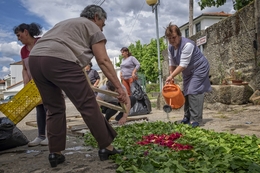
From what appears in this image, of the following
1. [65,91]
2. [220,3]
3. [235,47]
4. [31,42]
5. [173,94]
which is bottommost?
[173,94]

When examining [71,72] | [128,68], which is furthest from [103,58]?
[128,68]

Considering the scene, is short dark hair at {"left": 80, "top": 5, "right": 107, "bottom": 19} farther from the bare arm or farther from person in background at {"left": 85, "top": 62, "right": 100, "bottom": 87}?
person in background at {"left": 85, "top": 62, "right": 100, "bottom": 87}

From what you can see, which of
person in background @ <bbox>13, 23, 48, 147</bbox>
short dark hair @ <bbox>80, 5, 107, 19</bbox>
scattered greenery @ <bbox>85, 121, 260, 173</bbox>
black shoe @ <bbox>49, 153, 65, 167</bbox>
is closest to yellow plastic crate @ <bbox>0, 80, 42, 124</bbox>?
person in background @ <bbox>13, 23, 48, 147</bbox>

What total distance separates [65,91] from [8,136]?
1637mm

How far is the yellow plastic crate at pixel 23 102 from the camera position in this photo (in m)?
4.00

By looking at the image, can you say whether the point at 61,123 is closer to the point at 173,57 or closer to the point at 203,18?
the point at 173,57

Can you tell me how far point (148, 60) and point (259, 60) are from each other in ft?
131

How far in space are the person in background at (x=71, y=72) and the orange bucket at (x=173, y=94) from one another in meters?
2.30

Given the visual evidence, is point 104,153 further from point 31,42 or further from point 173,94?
point 173,94

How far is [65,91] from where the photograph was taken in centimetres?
262

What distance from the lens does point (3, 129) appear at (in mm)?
3730

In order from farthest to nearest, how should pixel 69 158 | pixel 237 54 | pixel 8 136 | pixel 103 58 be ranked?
pixel 237 54 < pixel 8 136 < pixel 69 158 < pixel 103 58

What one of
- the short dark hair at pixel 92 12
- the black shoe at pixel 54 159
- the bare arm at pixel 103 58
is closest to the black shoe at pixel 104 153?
the black shoe at pixel 54 159

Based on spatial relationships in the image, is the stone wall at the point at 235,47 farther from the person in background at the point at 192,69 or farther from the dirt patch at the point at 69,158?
the person in background at the point at 192,69
